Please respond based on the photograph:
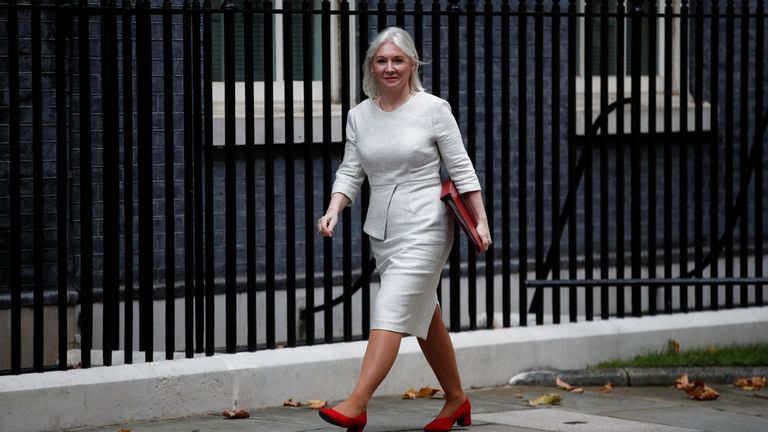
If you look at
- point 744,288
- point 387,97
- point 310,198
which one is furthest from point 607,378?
point 387,97

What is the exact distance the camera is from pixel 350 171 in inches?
263

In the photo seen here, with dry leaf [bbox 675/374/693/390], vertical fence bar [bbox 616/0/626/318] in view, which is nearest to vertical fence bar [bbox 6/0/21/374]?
vertical fence bar [bbox 616/0/626/318]

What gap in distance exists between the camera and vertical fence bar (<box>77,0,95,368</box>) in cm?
709

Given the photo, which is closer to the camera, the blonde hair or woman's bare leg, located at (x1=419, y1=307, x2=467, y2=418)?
the blonde hair

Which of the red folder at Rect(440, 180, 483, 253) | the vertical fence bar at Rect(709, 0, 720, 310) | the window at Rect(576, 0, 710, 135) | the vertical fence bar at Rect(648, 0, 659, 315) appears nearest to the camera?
the red folder at Rect(440, 180, 483, 253)

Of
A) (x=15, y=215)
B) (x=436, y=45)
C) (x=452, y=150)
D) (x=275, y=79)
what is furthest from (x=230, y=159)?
(x=275, y=79)

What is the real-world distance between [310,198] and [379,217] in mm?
1363

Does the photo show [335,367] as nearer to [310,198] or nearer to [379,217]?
[310,198]

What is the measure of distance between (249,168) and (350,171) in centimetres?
108

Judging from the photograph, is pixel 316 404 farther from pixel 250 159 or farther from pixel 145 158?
pixel 145 158

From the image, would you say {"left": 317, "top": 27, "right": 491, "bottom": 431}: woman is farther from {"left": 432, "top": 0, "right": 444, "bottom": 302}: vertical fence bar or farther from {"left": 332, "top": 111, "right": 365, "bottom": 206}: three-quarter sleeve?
{"left": 432, "top": 0, "right": 444, "bottom": 302}: vertical fence bar

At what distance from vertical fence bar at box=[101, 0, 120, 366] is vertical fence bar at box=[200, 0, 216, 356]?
44 centimetres

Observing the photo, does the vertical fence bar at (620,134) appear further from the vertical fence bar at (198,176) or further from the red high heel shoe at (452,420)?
the vertical fence bar at (198,176)

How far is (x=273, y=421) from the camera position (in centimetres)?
714
